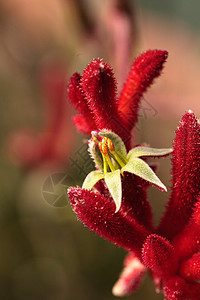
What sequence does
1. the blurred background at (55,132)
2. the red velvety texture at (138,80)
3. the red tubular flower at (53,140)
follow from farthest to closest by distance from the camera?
1. the red tubular flower at (53,140)
2. the blurred background at (55,132)
3. the red velvety texture at (138,80)

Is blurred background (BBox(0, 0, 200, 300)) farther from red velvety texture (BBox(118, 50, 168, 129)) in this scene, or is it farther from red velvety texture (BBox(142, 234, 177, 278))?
red velvety texture (BBox(142, 234, 177, 278))

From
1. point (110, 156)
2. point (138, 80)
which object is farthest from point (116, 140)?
point (138, 80)

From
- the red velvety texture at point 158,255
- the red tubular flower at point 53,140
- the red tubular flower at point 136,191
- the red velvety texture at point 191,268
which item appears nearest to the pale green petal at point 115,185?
the red tubular flower at point 136,191

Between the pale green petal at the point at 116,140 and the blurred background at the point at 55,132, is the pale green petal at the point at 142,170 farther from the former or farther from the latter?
the blurred background at the point at 55,132

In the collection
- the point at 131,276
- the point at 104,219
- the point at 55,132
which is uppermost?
the point at 55,132

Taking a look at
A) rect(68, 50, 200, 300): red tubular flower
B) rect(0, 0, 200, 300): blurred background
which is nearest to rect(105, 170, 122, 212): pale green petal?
rect(68, 50, 200, 300): red tubular flower

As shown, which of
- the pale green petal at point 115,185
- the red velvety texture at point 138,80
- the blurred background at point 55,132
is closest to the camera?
the pale green petal at point 115,185

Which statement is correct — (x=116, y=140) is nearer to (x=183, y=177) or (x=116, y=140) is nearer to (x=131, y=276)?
(x=183, y=177)
